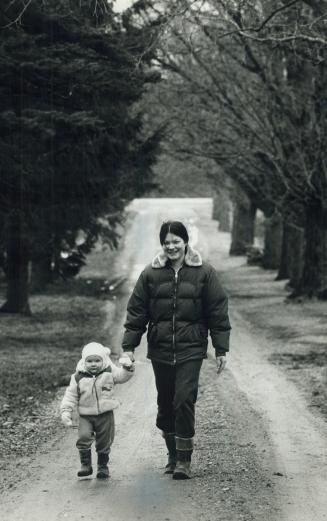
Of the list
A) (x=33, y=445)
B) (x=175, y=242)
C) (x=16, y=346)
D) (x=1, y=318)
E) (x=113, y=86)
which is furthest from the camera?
(x=1, y=318)

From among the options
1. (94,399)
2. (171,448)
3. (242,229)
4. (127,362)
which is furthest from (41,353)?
(242,229)

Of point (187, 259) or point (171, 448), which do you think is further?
point (171, 448)

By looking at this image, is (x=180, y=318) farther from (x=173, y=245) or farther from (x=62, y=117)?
(x=62, y=117)

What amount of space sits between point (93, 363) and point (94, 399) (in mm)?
292

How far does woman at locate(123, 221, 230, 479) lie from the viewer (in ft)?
25.0

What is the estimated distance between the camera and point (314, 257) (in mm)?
27344

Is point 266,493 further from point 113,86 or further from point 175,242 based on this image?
point 113,86

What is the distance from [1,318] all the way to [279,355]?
25.5 ft

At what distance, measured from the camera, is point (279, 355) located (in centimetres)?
1720

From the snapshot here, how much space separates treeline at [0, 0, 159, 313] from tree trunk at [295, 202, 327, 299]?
5.93 m

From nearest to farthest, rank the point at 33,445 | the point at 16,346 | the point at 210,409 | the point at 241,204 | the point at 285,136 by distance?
the point at 33,445, the point at 210,409, the point at 16,346, the point at 285,136, the point at 241,204

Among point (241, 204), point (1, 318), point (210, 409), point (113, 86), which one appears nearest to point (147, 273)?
point (210, 409)

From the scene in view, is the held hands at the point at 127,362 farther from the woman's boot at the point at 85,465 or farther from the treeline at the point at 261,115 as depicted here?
the treeline at the point at 261,115

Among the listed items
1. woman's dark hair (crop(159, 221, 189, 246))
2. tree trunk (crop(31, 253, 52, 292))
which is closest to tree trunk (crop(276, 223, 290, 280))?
tree trunk (crop(31, 253, 52, 292))
